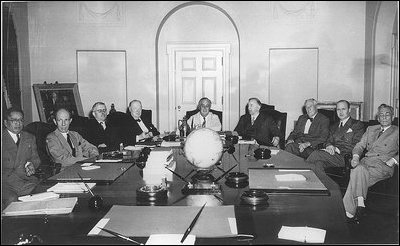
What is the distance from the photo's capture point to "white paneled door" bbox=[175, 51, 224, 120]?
7785mm

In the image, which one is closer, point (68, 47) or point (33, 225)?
point (33, 225)

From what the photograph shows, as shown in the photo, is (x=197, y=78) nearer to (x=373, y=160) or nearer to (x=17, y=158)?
(x=373, y=160)

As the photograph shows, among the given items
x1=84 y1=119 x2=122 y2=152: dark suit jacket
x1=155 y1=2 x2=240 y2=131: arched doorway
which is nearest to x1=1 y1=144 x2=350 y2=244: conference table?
x1=84 y1=119 x2=122 y2=152: dark suit jacket

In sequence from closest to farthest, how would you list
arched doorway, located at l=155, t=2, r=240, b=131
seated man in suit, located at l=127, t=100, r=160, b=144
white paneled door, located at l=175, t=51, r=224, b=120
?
seated man in suit, located at l=127, t=100, r=160, b=144 → arched doorway, located at l=155, t=2, r=240, b=131 → white paneled door, located at l=175, t=51, r=224, b=120

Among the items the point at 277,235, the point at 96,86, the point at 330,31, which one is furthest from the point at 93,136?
the point at 330,31

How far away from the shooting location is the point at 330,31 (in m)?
7.45

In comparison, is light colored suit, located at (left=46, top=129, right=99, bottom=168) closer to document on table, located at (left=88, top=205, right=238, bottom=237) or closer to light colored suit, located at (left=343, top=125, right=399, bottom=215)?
document on table, located at (left=88, top=205, right=238, bottom=237)

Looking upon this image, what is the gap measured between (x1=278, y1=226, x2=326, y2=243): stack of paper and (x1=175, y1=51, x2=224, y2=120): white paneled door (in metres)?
6.25

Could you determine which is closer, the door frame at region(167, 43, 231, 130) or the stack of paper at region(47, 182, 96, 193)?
the stack of paper at region(47, 182, 96, 193)

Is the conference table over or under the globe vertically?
under

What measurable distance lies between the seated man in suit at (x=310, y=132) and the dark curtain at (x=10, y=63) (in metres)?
4.69

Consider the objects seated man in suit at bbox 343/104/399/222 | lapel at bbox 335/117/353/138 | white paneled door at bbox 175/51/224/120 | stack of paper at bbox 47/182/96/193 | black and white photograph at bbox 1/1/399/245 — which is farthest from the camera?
white paneled door at bbox 175/51/224/120

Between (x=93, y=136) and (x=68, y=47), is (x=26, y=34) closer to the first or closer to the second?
(x=68, y=47)

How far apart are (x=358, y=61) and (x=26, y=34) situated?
20.2 feet
